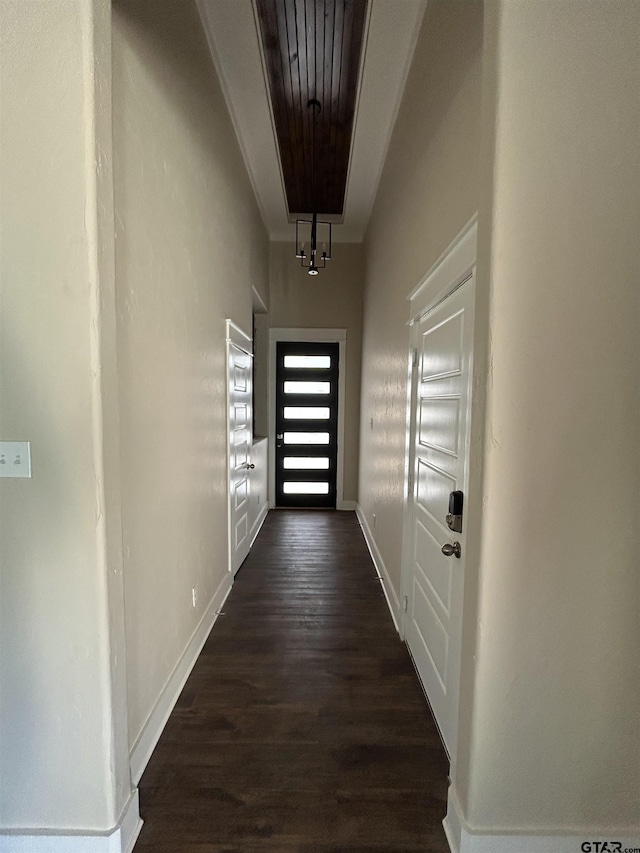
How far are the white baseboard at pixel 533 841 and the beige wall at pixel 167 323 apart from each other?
4.00 ft

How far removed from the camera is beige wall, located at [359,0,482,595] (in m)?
1.45

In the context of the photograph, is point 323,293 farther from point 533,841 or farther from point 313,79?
point 533,841

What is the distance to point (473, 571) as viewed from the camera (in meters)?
1.18

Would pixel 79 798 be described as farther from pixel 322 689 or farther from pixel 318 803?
pixel 322 689

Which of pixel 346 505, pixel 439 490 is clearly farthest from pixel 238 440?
pixel 346 505

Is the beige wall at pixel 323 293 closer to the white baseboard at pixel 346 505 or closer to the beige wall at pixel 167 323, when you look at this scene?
the white baseboard at pixel 346 505

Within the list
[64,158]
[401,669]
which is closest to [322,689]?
[401,669]

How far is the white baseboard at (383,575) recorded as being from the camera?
8.36ft

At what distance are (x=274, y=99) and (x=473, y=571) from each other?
10.8ft

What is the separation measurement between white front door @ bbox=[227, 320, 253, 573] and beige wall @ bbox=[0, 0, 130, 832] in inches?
68.4

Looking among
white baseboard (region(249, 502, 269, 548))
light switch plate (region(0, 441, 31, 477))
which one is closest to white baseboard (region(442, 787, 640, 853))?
light switch plate (region(0, 441, 31, 477))

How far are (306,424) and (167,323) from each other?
3561mm

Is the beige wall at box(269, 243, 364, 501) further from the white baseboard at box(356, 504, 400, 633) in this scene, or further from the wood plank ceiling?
the white baseboard at box(356, 504, 400, 633)

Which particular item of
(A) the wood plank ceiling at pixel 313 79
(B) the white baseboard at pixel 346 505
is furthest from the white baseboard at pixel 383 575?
(A) the wood plank ceiling at pixel 313 79
